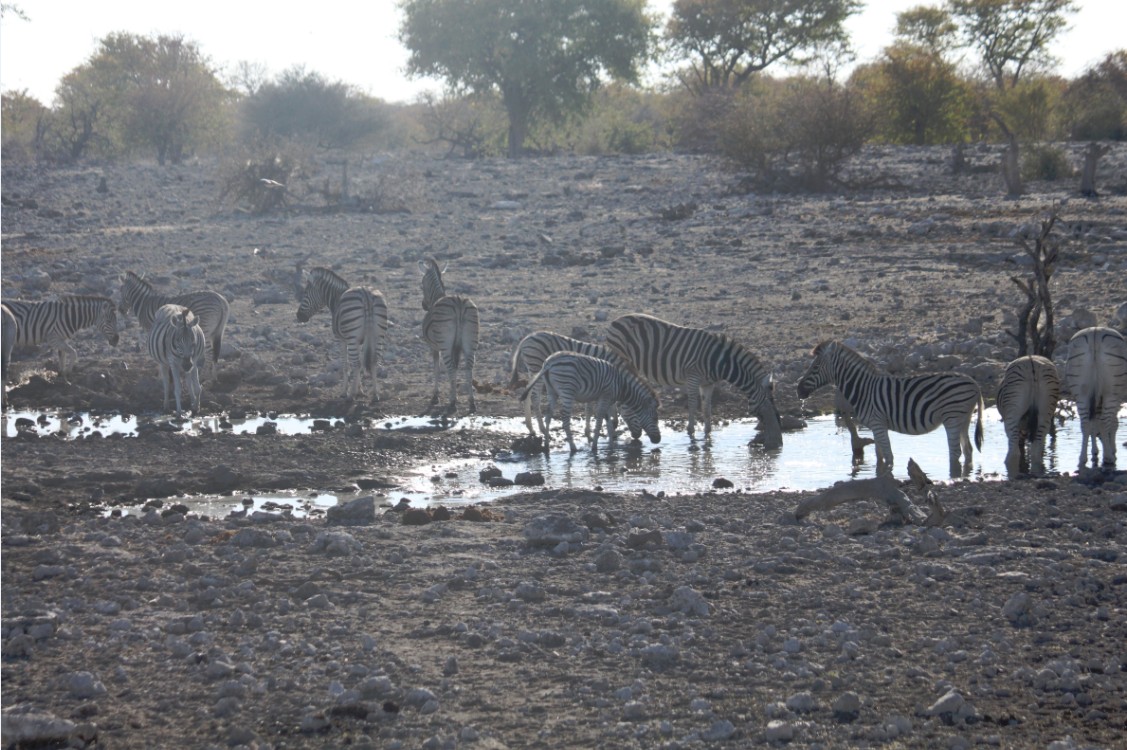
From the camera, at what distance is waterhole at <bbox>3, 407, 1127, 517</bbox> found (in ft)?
30.3

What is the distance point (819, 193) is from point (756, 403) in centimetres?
1339

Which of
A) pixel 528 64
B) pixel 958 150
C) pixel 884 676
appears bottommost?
pixel 884 676

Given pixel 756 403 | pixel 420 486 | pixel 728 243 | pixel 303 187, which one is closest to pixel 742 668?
pixel 420 486

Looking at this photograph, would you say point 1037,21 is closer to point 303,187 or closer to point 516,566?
point 303,187

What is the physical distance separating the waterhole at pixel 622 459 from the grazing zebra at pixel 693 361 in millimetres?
340

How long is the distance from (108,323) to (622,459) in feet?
21.3

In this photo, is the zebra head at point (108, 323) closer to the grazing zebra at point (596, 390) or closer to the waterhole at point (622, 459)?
the waterhole at point (622, 459)

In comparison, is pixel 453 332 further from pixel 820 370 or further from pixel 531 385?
pixel 820 370

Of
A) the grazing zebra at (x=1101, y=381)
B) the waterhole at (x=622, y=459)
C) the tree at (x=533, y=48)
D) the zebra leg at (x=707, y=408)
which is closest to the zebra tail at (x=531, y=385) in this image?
the waterhole at (x=622, y=459)

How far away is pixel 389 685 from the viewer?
5.10 metres

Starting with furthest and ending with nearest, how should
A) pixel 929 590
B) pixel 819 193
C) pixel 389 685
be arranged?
pixel 819 193 → pixel 929 590 → pixel 389 685

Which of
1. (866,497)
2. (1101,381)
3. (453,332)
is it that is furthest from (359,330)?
(1101,381)

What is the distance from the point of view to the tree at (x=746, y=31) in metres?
42.1

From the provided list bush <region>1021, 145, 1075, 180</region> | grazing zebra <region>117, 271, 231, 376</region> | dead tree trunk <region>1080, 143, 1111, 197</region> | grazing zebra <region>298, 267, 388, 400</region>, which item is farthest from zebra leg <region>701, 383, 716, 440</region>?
bush <region>1021, 145, 1075, 180</region>
